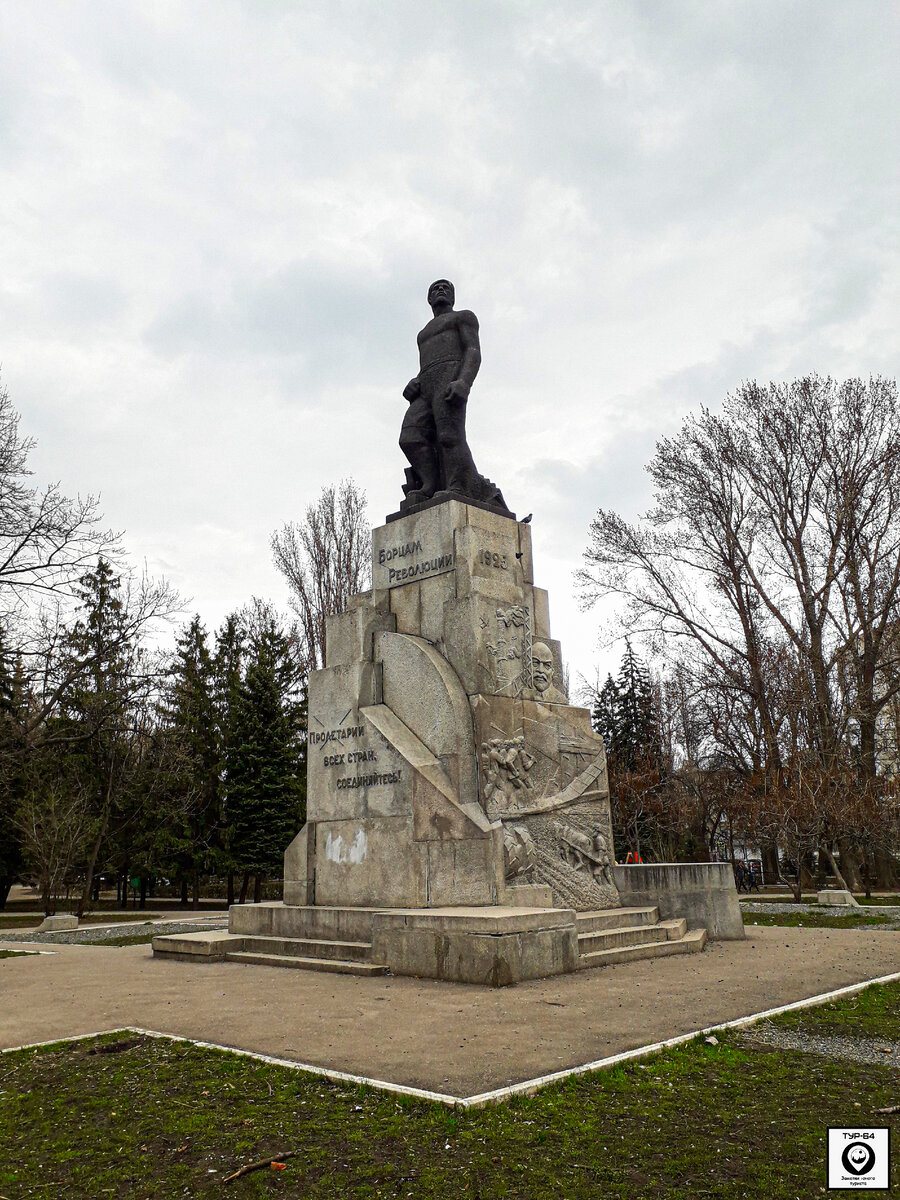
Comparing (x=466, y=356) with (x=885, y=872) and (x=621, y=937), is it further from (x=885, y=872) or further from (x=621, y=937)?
(x=885, y=872)

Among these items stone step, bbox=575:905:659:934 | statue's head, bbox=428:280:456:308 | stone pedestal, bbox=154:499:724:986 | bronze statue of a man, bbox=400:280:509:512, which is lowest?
stone step, bbox=575:905:659:934

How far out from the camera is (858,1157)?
11.2ft

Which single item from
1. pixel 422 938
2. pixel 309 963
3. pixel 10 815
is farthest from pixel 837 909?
pixel 10 815

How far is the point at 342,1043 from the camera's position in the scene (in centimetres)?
550

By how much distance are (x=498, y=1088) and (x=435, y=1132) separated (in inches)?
25.6

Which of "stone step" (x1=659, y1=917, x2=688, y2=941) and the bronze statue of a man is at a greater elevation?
the bronze statue of a man

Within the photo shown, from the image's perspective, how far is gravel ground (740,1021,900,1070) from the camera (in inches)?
200

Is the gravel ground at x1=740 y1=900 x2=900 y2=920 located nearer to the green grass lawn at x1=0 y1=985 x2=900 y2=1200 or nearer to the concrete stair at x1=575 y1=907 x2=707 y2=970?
the concrete stair at x1=575 y1=907 x2=707 y2=970

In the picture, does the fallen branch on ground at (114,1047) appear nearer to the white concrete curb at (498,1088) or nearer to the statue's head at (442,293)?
the white concrete curb at (498,1088)

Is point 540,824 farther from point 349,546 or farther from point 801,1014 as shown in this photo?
point 349,546

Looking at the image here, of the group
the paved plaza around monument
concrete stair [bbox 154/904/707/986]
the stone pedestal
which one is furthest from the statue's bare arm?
the paved plaza around monument

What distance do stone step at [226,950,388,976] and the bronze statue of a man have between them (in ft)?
19.5

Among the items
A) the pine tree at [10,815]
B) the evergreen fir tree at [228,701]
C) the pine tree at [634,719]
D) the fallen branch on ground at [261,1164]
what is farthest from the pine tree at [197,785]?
the fallen branch on ground at [261,1164]

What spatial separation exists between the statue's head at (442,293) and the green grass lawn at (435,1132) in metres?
10.8
